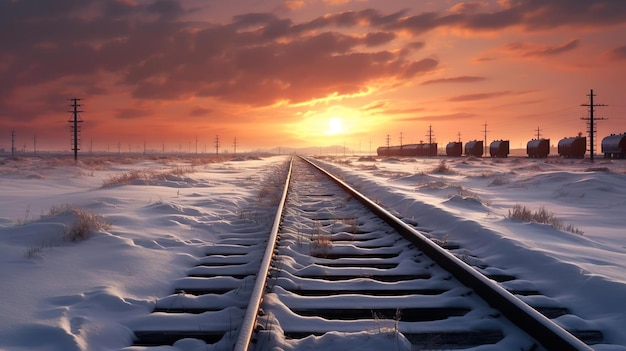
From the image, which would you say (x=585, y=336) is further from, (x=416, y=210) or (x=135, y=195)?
(x=135, y=195)

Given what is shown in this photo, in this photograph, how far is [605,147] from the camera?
56.0m

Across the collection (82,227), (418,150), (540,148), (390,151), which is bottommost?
(82,227)

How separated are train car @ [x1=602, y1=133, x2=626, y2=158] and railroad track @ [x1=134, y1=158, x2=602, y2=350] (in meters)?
59.1

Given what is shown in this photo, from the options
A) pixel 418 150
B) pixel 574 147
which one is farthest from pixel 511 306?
pixel 418 150

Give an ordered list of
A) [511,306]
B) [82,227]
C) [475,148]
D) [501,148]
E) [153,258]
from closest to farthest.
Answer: [511,306]
[153,258]
[82,227]
[501,148]
[475,148]

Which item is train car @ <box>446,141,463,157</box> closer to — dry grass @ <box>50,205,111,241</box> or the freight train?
the freight train

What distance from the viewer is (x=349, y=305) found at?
11.9ft

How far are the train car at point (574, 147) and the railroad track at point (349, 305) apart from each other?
64075 millimetres

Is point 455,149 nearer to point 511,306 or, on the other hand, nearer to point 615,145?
point 615,145

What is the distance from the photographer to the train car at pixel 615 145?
52.3 metres

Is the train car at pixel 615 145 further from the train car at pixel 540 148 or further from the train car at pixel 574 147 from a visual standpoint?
the train car at pixel 540 148

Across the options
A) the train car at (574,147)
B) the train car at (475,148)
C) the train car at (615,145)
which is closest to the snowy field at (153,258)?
the train car at (615,145)

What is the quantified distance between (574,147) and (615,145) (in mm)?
6410

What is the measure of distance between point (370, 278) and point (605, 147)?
63919 mm
